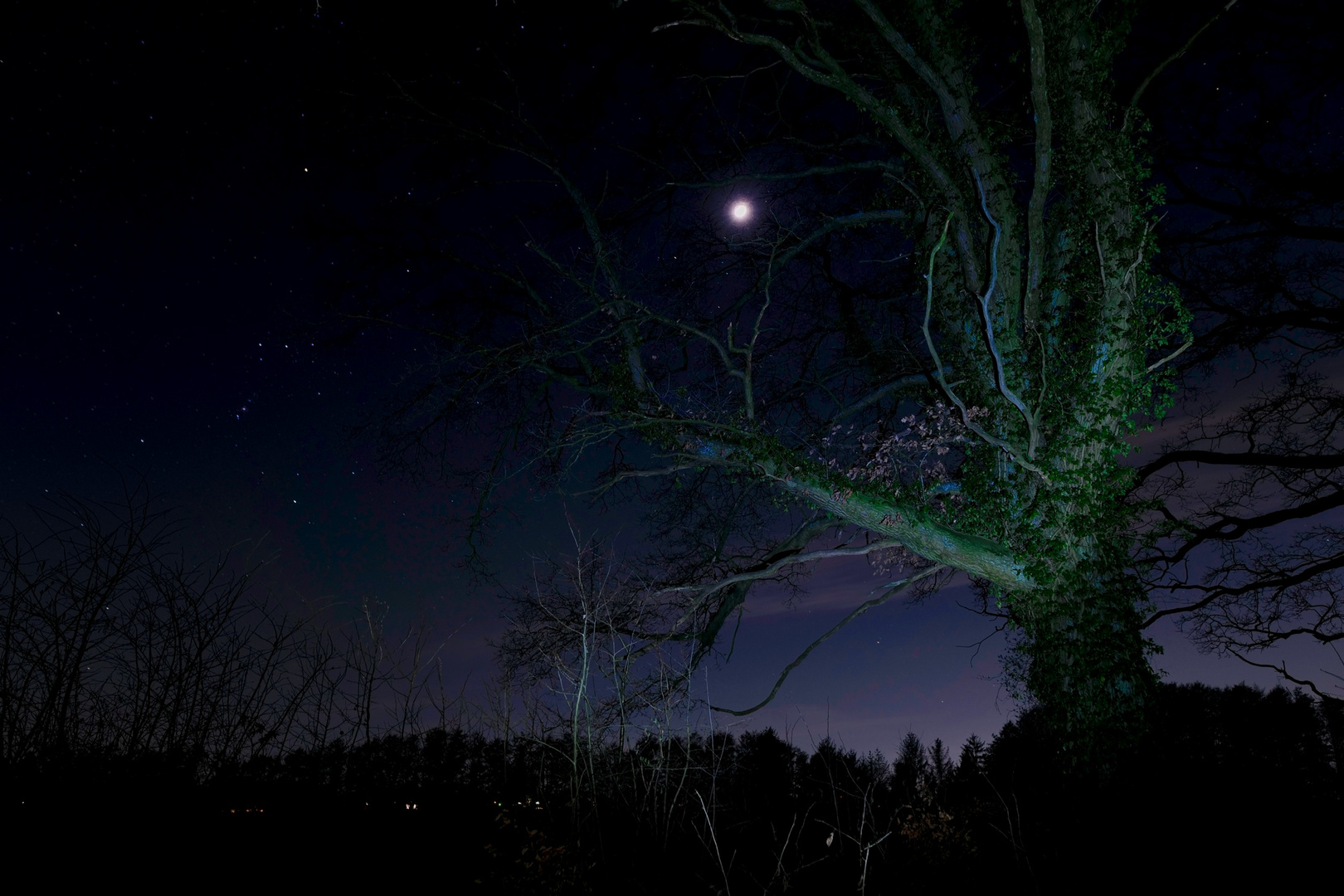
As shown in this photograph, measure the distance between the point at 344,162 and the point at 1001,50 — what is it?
26.3 feet

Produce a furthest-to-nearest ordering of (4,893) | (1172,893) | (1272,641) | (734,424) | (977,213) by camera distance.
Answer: (1272,641)
(977,213)
(734,424)
(1172,893)
(4,893)

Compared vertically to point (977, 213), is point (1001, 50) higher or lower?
higher

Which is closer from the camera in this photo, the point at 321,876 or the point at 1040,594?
the point at 321,876

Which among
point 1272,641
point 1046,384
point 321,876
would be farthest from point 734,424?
point 1272,641

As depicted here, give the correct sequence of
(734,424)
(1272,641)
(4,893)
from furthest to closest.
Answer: (1272,641) < (734,424) < (4,893)

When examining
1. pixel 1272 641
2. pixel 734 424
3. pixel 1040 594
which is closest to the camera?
pixel 1040 594

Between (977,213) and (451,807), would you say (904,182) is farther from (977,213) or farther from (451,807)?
(451,807)

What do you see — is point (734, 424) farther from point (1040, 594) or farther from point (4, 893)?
point (4, 893)

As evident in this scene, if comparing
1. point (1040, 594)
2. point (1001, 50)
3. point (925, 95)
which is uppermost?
point (1001, 50)

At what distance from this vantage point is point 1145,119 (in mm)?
6781

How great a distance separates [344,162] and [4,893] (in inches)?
287

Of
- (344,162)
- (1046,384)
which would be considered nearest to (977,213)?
(1046,384)

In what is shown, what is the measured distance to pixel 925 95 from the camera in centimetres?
771

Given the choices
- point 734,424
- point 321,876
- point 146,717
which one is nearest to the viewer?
point 146,717
